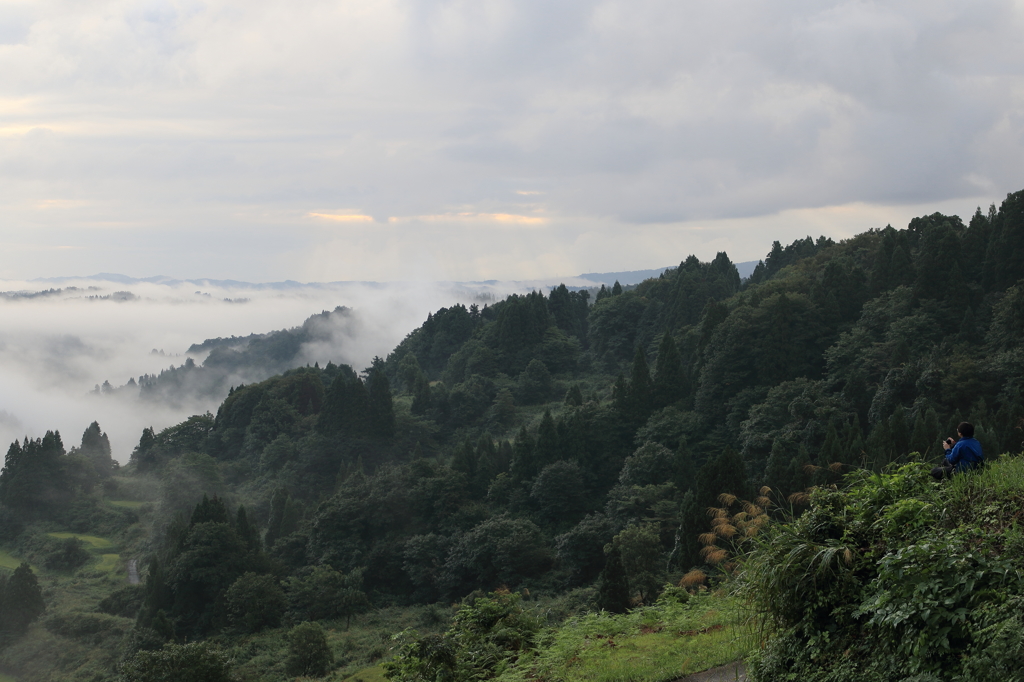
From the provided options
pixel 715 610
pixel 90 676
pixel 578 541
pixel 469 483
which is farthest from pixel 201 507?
pixel 715 610

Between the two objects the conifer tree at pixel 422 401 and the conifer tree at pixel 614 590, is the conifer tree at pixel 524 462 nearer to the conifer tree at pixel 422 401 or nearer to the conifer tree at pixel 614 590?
the conifer tree at pixel 614 590

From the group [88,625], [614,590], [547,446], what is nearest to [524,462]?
[547,446]

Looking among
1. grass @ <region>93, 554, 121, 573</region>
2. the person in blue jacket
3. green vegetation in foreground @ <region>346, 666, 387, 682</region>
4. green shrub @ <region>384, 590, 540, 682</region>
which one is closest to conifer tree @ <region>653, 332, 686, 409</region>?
green vegetation in foreground @ <region>346, 666, 387, 682</region>

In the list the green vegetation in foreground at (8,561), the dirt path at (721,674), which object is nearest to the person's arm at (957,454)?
the dirt path at (721,674)

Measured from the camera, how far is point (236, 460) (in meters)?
75.4

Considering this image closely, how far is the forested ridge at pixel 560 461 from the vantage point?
36.6m

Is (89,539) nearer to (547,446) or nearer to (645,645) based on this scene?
(547,446)

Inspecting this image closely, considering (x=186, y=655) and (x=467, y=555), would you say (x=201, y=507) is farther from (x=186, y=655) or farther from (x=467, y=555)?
(x=186, y=655)

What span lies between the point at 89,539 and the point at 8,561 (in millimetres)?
5678

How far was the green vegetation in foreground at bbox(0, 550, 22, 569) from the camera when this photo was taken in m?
59.4

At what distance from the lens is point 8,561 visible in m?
61.3

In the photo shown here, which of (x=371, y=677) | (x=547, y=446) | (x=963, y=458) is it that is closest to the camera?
(x=963, y=458)

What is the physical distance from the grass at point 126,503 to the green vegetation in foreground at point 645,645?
230 feet

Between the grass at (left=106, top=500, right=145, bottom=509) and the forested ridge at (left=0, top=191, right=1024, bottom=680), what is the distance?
1.72 ft
